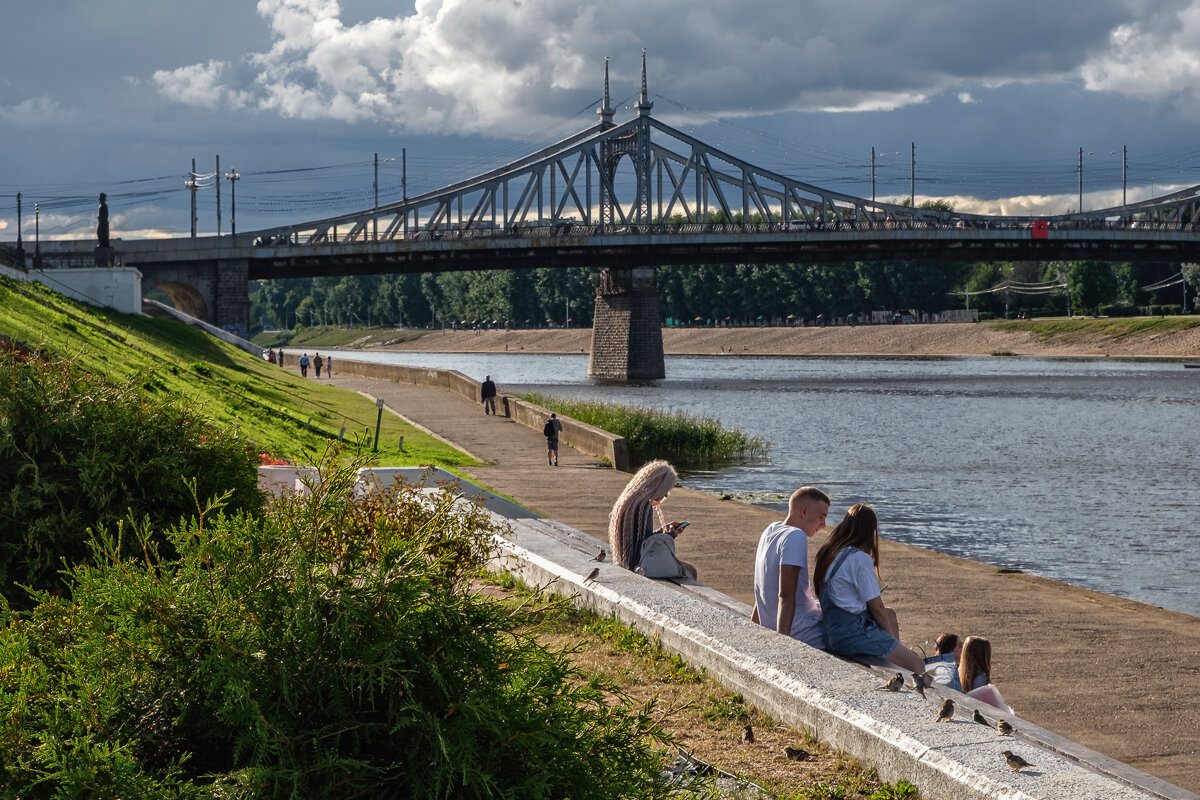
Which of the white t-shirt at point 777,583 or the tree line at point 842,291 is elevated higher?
the tree line at point 842,291

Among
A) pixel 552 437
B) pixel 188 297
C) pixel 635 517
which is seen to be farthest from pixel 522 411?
pixel 188 297

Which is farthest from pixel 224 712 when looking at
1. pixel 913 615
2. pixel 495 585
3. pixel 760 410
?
pixel 760 410

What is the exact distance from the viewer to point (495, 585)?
9195 millimetres

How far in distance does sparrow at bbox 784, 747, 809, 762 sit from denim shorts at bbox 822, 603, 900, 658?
159 cm

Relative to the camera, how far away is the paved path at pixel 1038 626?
8.09 metres

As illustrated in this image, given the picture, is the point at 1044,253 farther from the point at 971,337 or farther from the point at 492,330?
the point at 492,330

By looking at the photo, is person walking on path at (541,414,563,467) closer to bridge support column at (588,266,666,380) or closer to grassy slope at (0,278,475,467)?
grassy slope at (0,278,475,467)

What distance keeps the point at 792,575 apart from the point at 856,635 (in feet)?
1.50

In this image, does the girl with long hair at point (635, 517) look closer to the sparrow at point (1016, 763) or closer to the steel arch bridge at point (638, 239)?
the sparrow at point (1016, 763)

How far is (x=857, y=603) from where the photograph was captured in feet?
23.6

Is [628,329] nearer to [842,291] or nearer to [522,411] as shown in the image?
[522,411]

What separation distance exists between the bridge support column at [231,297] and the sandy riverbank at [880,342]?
2109 inches

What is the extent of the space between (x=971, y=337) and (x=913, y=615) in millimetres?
94029

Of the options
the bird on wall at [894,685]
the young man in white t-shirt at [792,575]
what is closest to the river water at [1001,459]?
the young man in white t-shirt at [792,575]
